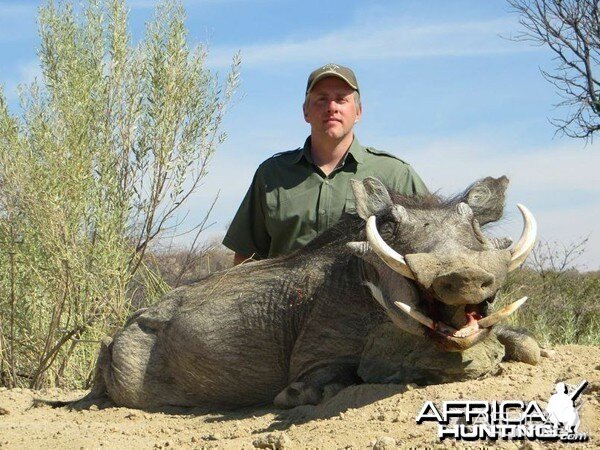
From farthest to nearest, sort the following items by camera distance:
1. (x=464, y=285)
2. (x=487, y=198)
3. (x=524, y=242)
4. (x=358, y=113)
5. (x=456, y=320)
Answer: (x=358, y=113) < (x=487, y=198) < (x=524, y=242) < (x=456, y=320) < (x=464, y=285)

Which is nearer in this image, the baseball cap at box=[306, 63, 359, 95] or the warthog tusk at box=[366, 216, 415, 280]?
the warthog tusk at box=[366, 216, 415, 280]

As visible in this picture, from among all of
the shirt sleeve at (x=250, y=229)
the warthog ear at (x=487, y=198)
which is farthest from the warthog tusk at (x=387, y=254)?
the shirt sleeve at (x=250, y=229)

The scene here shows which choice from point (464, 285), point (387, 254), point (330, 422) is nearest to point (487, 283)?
point (464, 285)

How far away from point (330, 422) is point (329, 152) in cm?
289

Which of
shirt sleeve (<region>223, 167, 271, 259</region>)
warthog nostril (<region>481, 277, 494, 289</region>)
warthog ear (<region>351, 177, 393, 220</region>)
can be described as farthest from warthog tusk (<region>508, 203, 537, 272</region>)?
shirt sleeve (<region>223, 167, 271, 259</region>)

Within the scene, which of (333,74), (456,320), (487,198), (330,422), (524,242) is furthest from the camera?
(333,74)

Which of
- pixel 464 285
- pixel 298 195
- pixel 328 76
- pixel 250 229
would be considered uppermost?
pixel 328 76

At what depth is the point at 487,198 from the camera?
5.54 meters

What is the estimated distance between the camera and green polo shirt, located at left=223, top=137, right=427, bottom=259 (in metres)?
6.93

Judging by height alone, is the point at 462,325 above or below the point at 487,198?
below

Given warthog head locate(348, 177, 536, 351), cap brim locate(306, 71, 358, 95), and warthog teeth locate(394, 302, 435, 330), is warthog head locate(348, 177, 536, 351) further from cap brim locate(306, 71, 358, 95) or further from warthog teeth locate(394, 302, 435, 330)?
cap brim locate(306, 71, 358, 95)

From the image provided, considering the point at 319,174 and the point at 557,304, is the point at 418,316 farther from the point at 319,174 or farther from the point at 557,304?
the point at 557,304

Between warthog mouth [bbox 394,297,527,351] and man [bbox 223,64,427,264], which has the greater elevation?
man [bbox 223,64,427,264]

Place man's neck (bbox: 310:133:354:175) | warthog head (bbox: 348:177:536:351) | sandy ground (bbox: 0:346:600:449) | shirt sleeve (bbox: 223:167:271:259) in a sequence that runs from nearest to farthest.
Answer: sandy ground (bbox: 0:346:600:449) → warthog head (bbox: 348:177:536:351) → man's neck (bbox: 310:133:354:175) → shirt sleeve (bbox: 223:167:271:259)
